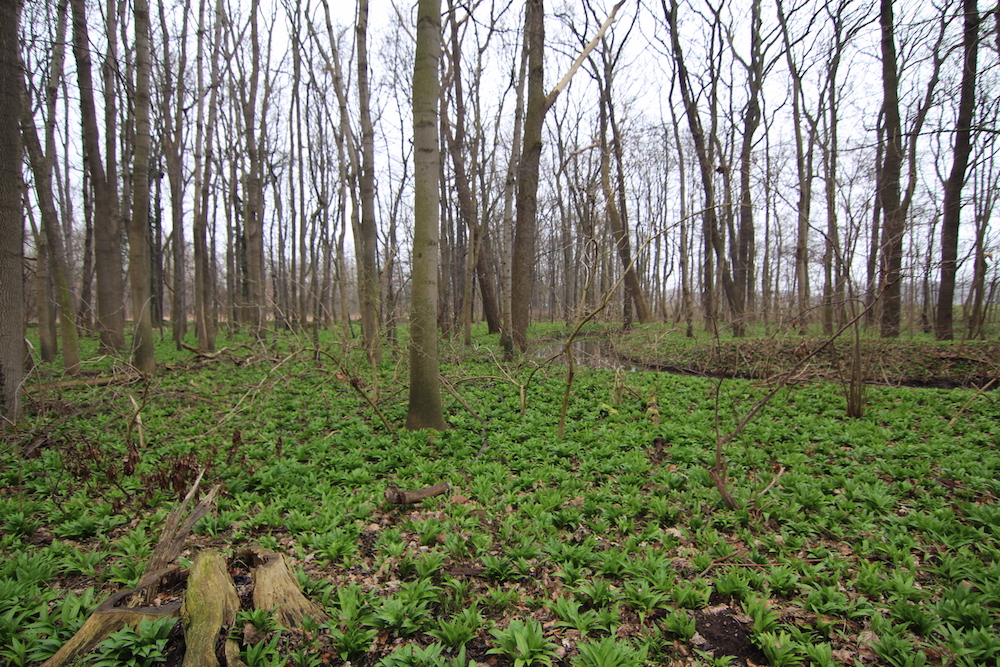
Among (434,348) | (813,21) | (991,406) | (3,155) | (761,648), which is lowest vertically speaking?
(761,648)

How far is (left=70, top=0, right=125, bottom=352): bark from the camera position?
25.1 feet

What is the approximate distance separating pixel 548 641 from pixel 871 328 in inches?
292

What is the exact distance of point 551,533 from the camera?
11.5ft

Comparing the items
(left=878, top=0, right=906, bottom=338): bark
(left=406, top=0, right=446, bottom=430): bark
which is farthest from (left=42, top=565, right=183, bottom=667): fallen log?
(left=878, top=0, right=906, bottom=338): bark

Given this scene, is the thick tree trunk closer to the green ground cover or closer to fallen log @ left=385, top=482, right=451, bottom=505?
the green ground cover

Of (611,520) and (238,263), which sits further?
(238,263)

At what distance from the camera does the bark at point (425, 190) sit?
5164mm

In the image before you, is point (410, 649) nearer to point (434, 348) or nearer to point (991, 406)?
point (434, 348)

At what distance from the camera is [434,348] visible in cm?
546

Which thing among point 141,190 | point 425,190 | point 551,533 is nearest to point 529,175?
point 425,190

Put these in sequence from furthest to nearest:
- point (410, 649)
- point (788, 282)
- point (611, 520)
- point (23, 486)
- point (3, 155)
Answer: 1. point (788, 282)
2. point (3, 155)
3. point (23, 486)
4. point (611, 520)
5. point (410, 649)

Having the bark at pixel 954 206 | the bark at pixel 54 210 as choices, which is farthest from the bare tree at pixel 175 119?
the bark at pixel 954 206

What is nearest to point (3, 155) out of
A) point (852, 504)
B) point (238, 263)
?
point (852, 504)

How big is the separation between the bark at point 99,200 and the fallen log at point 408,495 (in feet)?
21.3
